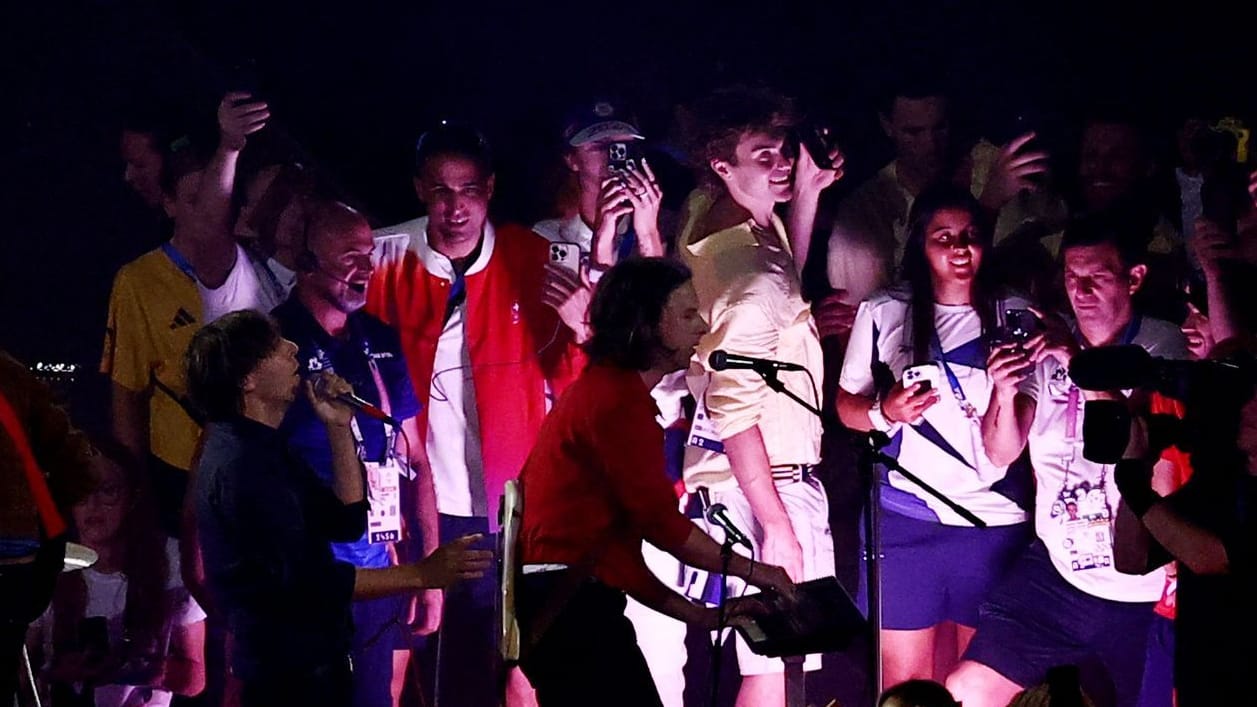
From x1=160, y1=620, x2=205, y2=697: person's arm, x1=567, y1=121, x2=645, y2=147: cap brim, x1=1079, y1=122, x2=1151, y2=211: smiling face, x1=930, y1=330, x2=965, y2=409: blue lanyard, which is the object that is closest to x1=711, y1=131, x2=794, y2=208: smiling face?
x1=567, y1=121, x2=645, y2=147: cap brim

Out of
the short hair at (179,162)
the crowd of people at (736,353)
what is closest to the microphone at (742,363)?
the crowd of people at (736,353)

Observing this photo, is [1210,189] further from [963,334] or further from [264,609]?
[264,609]

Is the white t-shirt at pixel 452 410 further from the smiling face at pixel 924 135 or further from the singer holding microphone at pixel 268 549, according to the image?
the singer holding microphone at pixel 268 549

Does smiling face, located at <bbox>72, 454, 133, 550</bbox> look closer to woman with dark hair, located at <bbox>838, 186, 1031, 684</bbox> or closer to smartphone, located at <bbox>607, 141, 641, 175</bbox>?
smartphone, located at <bbox>607, 141, 641, 175</bbox>

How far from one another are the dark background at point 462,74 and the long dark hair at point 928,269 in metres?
0.27

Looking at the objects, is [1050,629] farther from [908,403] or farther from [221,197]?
[221,197]

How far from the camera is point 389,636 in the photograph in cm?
588

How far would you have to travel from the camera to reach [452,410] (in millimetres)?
5953

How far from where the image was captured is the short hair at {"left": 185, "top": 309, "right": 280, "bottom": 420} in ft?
12.5

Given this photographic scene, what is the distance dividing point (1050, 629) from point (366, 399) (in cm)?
289

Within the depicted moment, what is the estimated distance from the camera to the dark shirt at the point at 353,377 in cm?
585

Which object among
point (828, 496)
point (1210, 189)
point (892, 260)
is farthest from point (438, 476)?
point (1210, 189)

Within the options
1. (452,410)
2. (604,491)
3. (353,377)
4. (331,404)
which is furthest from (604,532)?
(353,377)

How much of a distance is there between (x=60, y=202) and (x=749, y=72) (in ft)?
9.26
